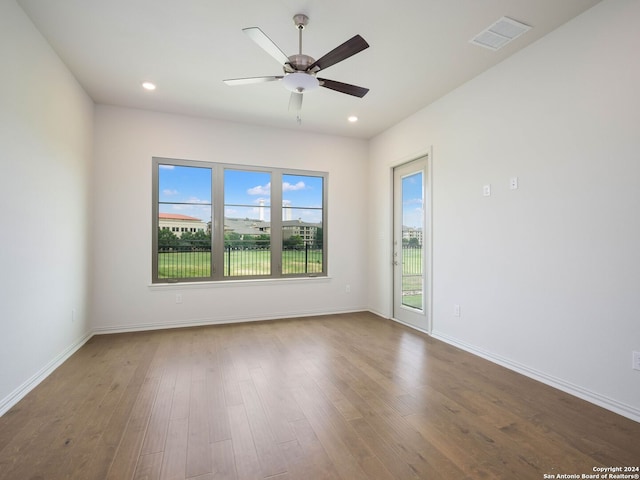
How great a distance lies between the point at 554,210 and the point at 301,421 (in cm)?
269

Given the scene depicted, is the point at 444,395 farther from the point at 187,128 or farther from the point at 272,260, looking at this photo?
the point at 187,128

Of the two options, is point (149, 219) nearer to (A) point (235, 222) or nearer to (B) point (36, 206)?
(A) point (235, 222)

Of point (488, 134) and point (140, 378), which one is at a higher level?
point (488, 134)

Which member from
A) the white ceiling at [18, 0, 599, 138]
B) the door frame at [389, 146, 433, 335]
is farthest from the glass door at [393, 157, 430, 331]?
the white ceiling at [18, 0, 599, 138]

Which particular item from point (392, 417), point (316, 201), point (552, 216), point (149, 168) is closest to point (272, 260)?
point (316, 201)

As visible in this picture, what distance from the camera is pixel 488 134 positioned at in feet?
10.9

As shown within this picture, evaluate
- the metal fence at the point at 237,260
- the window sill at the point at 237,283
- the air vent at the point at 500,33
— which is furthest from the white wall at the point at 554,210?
the metal fence at the point at 237,260

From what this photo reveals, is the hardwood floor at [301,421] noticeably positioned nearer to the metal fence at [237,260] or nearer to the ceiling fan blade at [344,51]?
the metal fence at [237,260]

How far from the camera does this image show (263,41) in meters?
2.23

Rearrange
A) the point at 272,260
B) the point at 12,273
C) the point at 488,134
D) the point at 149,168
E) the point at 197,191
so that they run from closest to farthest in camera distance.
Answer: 1. the point at 12,273
2. the point at 488,134
3. the point at 149,168
4. the point at 197,191
5. the point at 272,260

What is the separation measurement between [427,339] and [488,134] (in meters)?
2.51

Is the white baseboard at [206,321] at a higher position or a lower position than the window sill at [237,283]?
lower

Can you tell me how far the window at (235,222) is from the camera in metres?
4.53

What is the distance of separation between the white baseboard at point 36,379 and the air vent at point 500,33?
4.73 m
